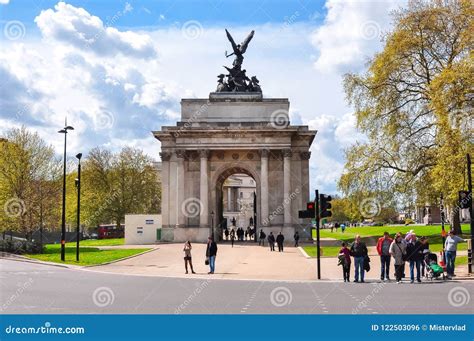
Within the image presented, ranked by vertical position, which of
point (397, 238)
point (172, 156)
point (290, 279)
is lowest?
point (290, 279)

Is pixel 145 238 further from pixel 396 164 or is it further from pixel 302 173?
pixel 396 164

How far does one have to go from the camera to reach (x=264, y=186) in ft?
200

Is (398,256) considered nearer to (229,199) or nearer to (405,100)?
(405,100)

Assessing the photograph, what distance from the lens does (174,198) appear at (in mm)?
62906

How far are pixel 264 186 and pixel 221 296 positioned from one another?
140ft

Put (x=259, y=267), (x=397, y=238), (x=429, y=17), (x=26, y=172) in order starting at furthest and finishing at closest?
(x=26, y=172) → (x=429, y=17) → (x=259, y=267) → (x=397, y=238)

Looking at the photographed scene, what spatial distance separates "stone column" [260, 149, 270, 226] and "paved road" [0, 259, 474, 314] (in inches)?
1416

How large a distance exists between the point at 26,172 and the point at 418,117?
A: 32860 mm

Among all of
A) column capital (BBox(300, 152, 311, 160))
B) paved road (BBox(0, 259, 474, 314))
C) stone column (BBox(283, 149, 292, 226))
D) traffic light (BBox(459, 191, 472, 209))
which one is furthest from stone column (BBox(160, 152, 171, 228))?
traffic light (BBox(459, 191, 472, 209))

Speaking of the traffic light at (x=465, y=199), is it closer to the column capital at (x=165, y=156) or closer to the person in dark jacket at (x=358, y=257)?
the person in dark jacket at (x=358, y=257)

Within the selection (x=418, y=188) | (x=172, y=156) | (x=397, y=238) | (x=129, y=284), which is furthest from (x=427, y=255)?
(x=172, y=156)

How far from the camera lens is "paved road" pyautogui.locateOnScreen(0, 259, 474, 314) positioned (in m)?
15.1

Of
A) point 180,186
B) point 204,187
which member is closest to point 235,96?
point 204,187

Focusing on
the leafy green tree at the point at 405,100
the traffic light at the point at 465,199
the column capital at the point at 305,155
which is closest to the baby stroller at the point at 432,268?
the traffic light at the point at 465,199
